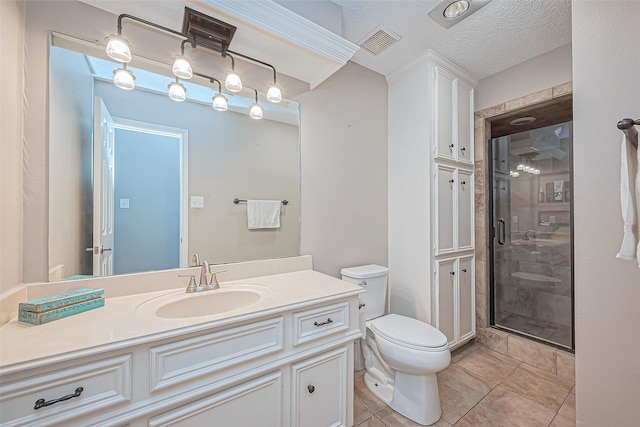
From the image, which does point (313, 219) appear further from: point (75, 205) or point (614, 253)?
point (614, 253)

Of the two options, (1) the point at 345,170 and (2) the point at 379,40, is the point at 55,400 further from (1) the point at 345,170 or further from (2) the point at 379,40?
(2) the point at 379,40

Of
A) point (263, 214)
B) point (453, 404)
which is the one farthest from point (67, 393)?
point (453, 404)

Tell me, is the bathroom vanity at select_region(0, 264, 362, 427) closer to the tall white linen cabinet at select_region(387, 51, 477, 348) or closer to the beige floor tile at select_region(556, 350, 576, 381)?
the tall white linen cabinet at select_region(387, 51, 477, 348)

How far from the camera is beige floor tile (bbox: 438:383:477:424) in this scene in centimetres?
151

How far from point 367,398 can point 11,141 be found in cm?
223

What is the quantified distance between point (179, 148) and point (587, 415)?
2402 millimetres

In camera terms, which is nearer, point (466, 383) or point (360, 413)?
point (360, 413)

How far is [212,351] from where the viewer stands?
3.12 ft

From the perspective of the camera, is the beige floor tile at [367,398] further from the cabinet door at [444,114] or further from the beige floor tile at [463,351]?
the cabinet door at [444,114]

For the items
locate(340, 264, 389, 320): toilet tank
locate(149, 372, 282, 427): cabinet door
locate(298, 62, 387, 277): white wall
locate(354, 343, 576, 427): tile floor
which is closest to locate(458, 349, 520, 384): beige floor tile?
locate(354, 343, 576, 427): tile floor

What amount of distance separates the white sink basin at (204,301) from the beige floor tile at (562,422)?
180 cm

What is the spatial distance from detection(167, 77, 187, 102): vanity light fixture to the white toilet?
1499 mm

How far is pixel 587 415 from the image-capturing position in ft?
3.80

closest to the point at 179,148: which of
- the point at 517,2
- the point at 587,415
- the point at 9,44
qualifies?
the point at 9,44
